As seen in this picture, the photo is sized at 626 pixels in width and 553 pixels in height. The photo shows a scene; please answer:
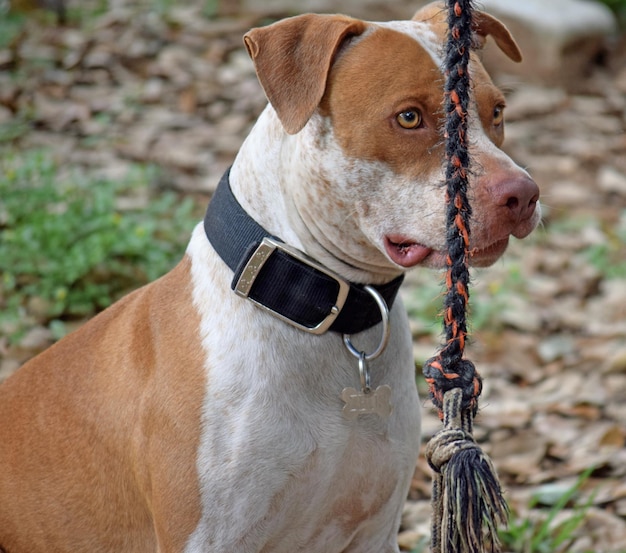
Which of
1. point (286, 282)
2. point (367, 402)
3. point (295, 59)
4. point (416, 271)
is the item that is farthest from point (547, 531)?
point (416, 271)

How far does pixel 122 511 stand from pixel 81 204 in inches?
94.9

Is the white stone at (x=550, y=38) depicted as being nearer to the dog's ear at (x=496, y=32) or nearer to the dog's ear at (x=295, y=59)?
the dog's ear at (x=496, y=32)

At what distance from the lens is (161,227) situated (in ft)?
15.6

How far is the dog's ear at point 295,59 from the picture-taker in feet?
7.17

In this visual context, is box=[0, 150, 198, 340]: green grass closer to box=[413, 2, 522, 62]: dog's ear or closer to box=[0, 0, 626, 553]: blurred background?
box=[0, 0, 626, 553]: blurred background

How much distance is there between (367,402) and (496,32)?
1074mm

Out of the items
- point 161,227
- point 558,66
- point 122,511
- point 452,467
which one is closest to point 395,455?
point 452,467

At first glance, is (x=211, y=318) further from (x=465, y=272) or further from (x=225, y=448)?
(x=465, y=272)

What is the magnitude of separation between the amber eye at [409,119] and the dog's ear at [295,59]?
7.4 inches

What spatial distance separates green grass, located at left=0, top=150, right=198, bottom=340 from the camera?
4.20 metres

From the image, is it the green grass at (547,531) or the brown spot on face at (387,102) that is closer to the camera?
the brown spot on face at (387,102)

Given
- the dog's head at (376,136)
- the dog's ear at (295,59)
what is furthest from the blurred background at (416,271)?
the dog's ear at (295,59)

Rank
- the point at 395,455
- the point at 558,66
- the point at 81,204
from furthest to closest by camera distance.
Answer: the point at 558,66
the point at 81,204
the point at 395,455

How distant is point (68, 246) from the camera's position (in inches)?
173
